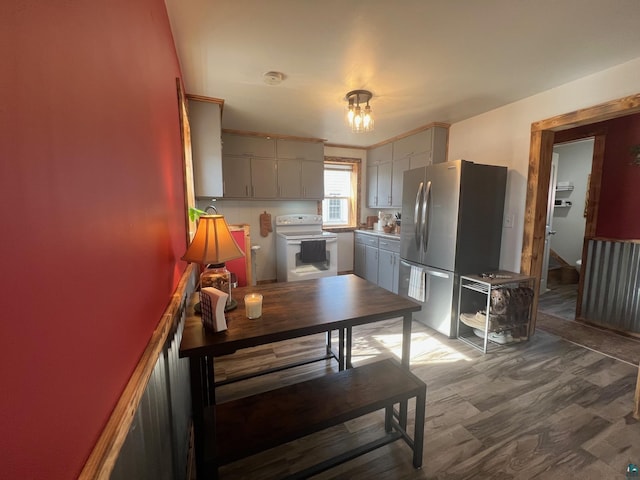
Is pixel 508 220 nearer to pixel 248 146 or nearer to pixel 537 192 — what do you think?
pixel 537 192

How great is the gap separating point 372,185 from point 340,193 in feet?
1.98

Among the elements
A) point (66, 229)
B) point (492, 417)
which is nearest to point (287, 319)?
point (66, 229)

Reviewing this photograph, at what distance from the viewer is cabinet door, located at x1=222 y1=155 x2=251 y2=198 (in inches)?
154

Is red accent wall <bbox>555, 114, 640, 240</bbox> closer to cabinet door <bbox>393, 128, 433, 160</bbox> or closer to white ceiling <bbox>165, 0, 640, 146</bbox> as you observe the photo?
white ceiling <bbox>165, 0, 640, 146</bbox>

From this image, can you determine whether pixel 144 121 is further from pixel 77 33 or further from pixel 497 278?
pixel 497 278

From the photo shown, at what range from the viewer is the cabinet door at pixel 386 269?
13.3ft

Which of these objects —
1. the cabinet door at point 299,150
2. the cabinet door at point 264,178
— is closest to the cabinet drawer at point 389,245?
the cabinet door at point 299,150

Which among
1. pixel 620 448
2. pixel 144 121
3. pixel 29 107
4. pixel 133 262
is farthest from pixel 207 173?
pixel 620 448

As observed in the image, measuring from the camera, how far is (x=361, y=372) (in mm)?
1581

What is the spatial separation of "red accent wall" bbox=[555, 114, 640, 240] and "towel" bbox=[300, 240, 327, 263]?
10.9ft

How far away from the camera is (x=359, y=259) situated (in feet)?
16.2

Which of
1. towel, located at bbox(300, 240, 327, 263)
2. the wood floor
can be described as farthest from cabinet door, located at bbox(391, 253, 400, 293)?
the wood floor

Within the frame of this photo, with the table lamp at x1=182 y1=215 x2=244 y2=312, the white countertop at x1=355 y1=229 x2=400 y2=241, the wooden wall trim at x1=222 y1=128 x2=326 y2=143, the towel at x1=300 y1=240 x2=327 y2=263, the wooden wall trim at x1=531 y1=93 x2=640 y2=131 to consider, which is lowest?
the towel at x1=300 y1=240 x2=327 y2=263

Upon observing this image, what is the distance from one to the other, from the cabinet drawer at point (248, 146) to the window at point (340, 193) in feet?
3.86
